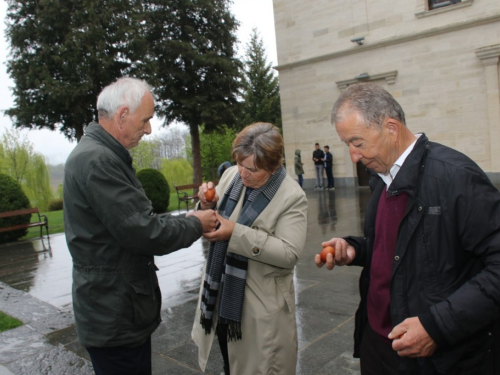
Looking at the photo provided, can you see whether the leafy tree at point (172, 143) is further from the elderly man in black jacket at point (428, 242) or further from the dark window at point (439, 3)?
the elderly man in black jacket at point (428, 242)

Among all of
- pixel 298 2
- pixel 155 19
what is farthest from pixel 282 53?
pixel 155 19

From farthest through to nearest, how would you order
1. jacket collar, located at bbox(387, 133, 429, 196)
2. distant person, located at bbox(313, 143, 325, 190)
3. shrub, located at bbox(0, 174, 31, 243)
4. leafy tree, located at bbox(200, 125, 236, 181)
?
leafy tree, located at bbox(200, 125, 236, 181) → distant person, located at bbox(313, 143, 325, 190) → shrub, located at bbox(0, 174, 31, 243) → jacket collar, located at bbox(387, 133, 429, 196)

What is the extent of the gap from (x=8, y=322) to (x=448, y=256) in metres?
5.34

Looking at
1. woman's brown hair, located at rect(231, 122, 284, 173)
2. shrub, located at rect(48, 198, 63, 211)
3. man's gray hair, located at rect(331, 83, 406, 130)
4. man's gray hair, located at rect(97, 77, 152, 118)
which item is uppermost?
Result: man's gray hair, located at rect(97, 77, 152, 118)

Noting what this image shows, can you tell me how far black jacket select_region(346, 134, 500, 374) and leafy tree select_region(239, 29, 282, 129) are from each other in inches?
1680

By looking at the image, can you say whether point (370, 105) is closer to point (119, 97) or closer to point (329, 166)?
point (119, 97)

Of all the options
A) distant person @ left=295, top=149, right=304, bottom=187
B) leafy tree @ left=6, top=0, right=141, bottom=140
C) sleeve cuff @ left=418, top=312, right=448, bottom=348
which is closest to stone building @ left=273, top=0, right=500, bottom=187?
distant person @ left=295, top=149, right=304, bottom=187

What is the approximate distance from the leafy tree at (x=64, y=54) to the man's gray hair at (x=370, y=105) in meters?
20.3

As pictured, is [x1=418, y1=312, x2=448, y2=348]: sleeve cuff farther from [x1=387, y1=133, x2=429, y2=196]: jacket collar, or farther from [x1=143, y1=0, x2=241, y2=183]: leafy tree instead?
[x1=143, y1=0, x2=241, y2=183]: leafy tree

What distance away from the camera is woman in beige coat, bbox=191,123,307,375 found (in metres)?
2.51

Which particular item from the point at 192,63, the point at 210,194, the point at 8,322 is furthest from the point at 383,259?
the point at 192,63

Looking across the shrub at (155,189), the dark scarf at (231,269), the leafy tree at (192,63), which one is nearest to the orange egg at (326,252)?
the dark scarf at (231,269)

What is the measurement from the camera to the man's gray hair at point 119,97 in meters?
2.36

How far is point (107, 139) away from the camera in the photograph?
2.33 m
